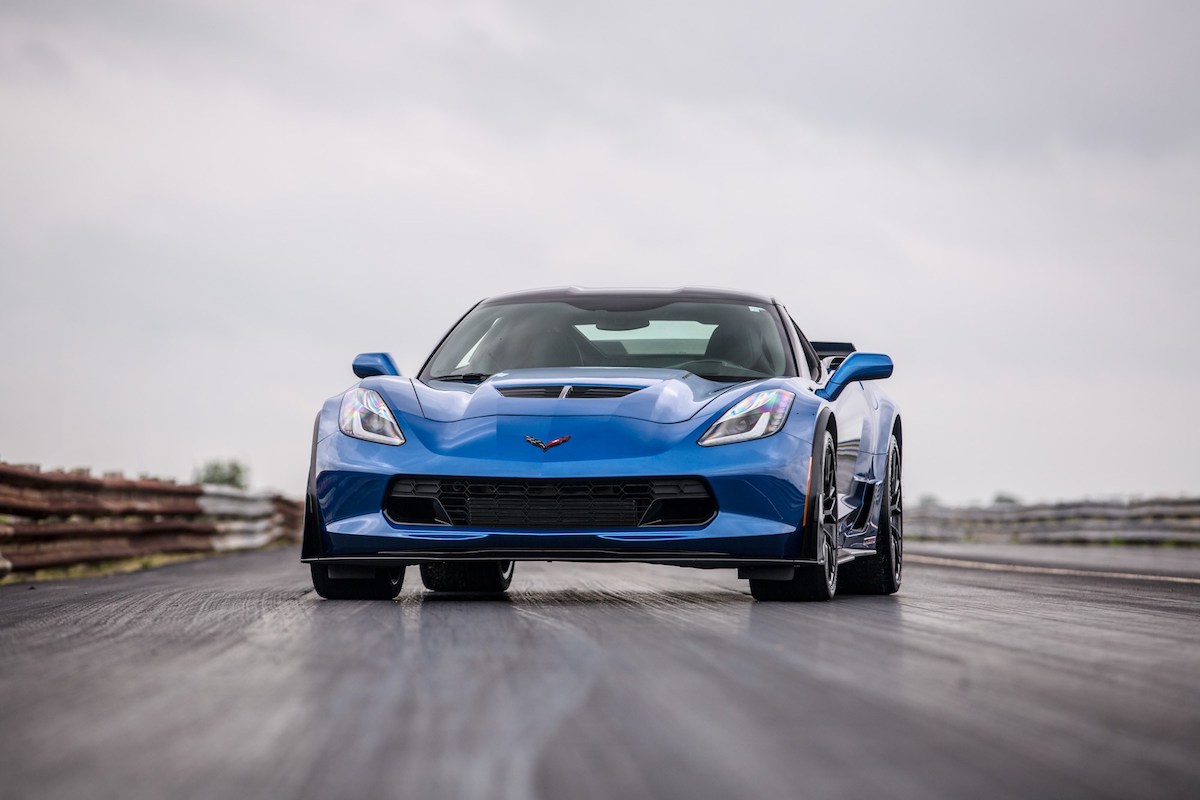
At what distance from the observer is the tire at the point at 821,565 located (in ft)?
23.1

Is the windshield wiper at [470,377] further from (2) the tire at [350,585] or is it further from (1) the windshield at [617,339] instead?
(2) the tire at [350,585]

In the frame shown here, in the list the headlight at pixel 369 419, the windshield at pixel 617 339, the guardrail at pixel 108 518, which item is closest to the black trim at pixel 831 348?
the windshield at pixel 617 339

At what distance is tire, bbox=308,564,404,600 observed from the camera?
725cm

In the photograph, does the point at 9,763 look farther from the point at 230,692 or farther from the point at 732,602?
the point at 732,602

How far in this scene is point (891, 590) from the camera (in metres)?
8.57

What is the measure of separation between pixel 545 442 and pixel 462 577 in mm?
1528

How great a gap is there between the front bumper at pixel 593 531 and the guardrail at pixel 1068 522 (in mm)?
17043

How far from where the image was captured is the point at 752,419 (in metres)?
7.06

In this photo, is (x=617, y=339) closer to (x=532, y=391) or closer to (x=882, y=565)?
(x=532, y=391)

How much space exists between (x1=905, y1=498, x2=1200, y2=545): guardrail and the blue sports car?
16.5 metres

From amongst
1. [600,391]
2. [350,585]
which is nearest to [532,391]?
[600,391]

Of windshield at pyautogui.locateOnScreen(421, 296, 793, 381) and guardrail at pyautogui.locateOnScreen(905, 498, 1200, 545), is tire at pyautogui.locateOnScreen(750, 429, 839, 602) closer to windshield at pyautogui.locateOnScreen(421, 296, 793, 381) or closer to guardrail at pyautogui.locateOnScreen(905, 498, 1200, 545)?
windshield at pyautogui.locateOnScreen(421, 296, 793, 381)

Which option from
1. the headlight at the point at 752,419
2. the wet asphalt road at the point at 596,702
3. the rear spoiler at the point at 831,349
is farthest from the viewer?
the rear spoiler at the point at 831,349

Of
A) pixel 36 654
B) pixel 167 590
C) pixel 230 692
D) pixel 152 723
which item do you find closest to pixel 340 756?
pixel 152 723
